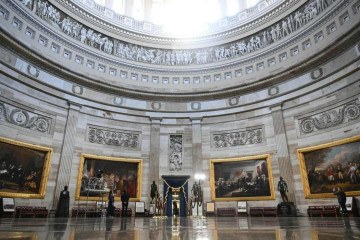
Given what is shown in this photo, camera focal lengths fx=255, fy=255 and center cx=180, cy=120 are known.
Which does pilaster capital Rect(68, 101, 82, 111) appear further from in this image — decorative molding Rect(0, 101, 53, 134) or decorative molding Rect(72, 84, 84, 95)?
decorative molding Rect(0, 101, 53, 134)

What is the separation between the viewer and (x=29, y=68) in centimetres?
1612

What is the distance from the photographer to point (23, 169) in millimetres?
14750

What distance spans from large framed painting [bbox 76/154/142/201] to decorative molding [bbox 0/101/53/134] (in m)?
3.15

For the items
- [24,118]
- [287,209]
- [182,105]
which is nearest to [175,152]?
[182,105]

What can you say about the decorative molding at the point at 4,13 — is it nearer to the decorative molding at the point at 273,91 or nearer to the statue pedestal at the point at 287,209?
the decorative molding at the point at 273,91

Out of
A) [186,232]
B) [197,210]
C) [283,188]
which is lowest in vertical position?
[186,232]

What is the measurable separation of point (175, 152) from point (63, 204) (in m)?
8.87

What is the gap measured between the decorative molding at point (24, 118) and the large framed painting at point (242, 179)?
39.0 ft

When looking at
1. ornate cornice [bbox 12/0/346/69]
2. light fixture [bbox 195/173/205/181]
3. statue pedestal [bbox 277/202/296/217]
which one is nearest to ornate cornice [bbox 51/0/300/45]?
ornate cornice [bbox 12/0/346/69]

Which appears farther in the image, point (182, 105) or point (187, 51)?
point (187, 51)

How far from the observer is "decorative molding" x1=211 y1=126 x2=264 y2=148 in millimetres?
18812

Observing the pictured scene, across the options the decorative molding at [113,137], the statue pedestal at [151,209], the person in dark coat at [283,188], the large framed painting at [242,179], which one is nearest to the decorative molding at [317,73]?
the large framed painting at [242,179]

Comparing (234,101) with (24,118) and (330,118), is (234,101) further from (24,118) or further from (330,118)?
(24,118)

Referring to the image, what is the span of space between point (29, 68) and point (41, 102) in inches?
87.7
